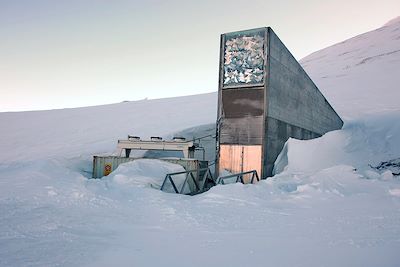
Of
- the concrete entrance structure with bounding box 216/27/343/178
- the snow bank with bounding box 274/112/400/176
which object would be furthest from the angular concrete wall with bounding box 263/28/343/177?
the snow bank with bounding box 274/112/400/176

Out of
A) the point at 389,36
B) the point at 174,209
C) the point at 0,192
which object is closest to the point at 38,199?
the point at 0,192

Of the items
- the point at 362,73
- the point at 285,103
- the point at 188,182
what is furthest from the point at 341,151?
the point at 362,73

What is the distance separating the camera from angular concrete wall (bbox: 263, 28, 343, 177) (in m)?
13.8

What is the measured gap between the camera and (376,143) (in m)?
16.5

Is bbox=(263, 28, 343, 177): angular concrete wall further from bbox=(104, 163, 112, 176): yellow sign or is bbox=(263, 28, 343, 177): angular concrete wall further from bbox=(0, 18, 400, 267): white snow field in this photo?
bbox=(104, 163, 112, 176): yellow sign

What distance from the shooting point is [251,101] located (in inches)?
539

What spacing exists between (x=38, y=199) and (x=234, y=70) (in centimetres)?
972

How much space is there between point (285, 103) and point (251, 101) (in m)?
2.60

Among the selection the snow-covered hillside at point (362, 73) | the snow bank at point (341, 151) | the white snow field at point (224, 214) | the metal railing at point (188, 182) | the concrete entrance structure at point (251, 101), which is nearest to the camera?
the white snow field at point (224, 214)

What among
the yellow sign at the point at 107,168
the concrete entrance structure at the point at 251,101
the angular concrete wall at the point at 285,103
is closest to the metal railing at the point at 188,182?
the concrete entrance structure at the point at 251,101

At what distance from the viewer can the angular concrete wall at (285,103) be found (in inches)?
543

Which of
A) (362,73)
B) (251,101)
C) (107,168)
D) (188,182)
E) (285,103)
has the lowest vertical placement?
(188,182)

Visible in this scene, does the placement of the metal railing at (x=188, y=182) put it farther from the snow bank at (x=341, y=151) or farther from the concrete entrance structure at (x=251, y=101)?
the snow bank at (x=341, y=151)

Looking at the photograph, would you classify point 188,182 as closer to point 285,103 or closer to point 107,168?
point 107,168
